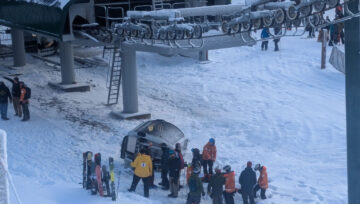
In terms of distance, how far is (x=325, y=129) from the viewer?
838 inches

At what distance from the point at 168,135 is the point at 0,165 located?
10.5 m

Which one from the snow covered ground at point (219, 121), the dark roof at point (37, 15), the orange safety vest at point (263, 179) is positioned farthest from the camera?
the dark roof at point (37, 15)

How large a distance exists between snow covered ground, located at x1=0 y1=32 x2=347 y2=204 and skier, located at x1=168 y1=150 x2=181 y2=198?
0.78ft

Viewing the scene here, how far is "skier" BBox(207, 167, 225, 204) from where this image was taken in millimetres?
14562

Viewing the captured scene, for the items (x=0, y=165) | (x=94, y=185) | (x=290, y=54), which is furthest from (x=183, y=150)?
(x=290, y=54)

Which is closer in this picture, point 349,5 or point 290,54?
point 349,5

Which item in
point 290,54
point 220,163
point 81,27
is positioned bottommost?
point 220,163

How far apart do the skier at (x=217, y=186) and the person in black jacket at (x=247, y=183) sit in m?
0.54

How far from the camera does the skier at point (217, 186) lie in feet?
47.8

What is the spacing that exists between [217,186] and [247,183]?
0.75m

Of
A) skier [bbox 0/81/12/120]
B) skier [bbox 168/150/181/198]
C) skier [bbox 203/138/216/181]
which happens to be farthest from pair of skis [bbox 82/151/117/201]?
skier [bbox 0/81/12/120]

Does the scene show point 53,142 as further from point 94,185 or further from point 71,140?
point 94,185

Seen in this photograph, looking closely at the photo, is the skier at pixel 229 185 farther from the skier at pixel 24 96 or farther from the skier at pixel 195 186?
the skier at pixel 24 96

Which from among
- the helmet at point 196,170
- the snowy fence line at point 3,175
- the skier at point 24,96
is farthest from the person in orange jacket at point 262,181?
the skier at point 24,96
